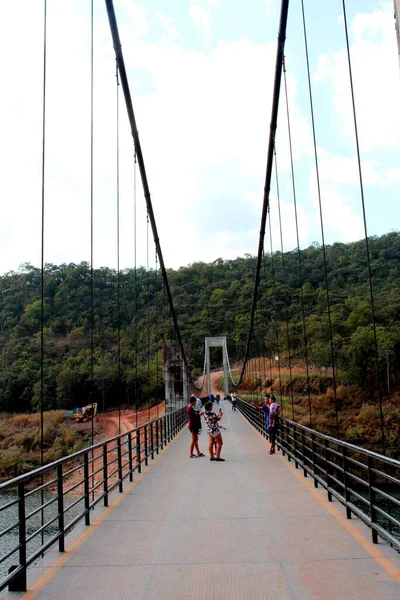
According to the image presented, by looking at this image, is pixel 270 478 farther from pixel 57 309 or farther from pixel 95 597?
pixel 57 309

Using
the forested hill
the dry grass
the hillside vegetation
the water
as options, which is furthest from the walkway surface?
the dry grass

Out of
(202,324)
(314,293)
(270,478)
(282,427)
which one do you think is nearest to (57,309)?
(282,427)

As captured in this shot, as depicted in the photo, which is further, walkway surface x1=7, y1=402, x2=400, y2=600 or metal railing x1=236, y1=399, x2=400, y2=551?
metal railing x1=236, y1=399, x2=400, y2=551

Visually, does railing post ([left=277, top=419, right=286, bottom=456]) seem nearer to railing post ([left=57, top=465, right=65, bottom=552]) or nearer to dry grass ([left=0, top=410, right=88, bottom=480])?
railing post ([left=57, top=465, right=65, bottom=552])

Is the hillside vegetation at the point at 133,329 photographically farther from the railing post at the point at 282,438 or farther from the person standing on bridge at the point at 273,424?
the person standing on bridge at the point at 273,424

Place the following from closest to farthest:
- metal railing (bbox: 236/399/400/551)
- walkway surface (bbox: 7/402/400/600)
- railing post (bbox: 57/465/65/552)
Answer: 1. walkway surface (bbox: 7/402/400/600)
2. metal railing (bbox: 236/399/400/551)
3. railing post (bbox: 57/465/65/552)

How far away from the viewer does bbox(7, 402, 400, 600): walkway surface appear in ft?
10.6

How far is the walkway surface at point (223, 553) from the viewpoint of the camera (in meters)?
3.22

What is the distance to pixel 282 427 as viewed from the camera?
34.4ft


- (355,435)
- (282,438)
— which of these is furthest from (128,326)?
(282,438)

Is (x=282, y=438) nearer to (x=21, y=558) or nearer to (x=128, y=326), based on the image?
(x=21, y=558)

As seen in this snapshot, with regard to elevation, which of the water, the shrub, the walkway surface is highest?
the walkway surface

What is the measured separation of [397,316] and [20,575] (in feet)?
139

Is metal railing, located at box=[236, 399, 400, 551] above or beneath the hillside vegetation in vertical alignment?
beneath
